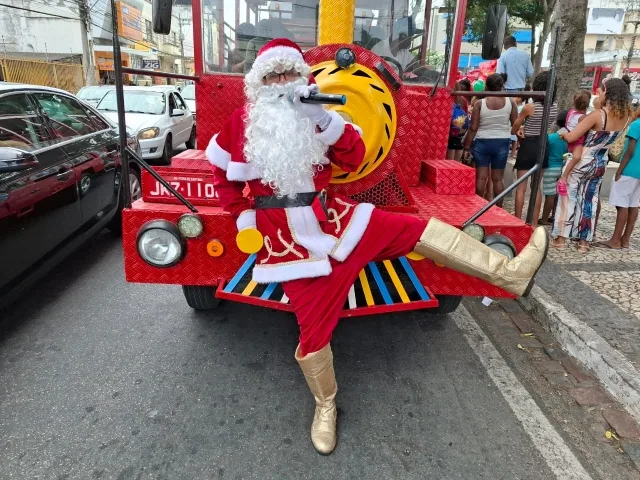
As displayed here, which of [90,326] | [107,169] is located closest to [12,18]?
[107,169]

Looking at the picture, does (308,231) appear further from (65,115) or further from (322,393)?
(65,115)

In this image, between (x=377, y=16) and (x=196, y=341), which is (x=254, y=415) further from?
(x=377, y=16)

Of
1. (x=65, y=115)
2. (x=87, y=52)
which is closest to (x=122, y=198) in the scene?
(x=65, y=115)

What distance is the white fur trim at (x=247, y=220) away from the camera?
245cm

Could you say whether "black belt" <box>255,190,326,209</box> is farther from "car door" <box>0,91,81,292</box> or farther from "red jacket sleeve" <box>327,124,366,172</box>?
"car door" <box>0,91,81,292</box>

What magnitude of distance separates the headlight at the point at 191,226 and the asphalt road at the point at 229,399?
93 cm

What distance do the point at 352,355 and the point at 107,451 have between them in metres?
1.58

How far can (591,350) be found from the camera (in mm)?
3203

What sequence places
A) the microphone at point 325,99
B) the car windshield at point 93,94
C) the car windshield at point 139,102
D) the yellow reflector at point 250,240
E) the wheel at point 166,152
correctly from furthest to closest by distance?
the car windshield at point 93,94 → the car windshield at point 139,102 → the wheel at point 166,152 → the yellow reflector at point 250,240 → the microphone at point 325,99

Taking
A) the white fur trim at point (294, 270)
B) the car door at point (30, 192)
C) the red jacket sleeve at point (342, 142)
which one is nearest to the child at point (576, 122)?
the red jacket sleeve at point (342, 142)

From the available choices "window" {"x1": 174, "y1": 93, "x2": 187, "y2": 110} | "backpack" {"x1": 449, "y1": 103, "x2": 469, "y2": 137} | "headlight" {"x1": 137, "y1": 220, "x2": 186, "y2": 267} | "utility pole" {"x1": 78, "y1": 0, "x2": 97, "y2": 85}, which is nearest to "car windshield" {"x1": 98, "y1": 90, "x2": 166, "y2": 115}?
"window" {"x1": 174, "y1": 93, "x2": 187, "y2": 110}

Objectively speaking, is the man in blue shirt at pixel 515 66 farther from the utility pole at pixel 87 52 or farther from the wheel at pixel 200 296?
the utility pole at pixel 87 52

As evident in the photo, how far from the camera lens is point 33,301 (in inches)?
159

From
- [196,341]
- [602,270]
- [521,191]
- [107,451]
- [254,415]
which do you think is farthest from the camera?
[521,191]
